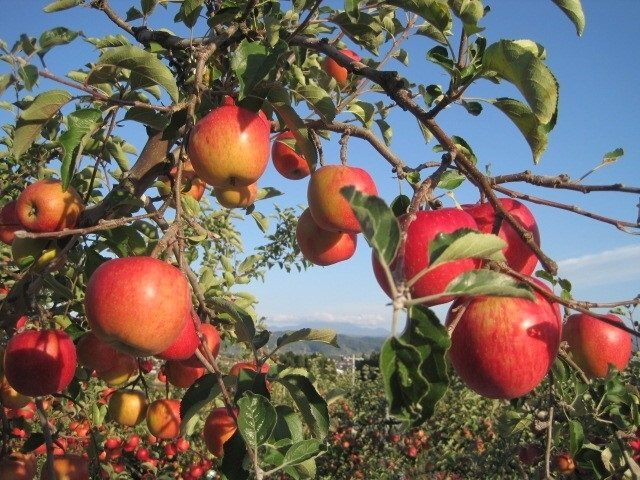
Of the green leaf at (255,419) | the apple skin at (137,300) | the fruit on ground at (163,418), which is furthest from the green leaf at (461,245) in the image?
the fruit on ground at (163,418)

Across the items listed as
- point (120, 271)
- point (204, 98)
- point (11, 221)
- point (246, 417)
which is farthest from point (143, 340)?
point (11, 221)

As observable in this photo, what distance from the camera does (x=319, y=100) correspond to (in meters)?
1.43

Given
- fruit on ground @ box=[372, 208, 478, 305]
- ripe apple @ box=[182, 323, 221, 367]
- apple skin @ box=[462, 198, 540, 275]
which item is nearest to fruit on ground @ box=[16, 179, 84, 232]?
ripe apple @ box=[182, 323, 221, 367]

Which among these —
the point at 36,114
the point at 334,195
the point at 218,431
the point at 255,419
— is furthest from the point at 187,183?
the point at 255,419

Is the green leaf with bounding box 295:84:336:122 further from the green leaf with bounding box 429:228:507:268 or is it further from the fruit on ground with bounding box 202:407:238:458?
the fruit on ground with bounding box 202:407:238:458

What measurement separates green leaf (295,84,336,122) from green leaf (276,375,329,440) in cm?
68

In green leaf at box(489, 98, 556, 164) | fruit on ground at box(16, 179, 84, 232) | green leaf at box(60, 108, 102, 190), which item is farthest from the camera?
fruit on ground at box(16, 179, 84, 232)

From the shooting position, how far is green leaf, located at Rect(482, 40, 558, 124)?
0.92 m

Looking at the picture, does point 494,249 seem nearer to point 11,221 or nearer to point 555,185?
point 555,185

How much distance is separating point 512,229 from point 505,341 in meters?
0.24

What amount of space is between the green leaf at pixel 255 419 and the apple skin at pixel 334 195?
1.63 feet

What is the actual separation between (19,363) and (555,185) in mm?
1538

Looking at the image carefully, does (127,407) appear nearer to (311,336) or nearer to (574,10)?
(311,336)

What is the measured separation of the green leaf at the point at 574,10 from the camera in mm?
1117
